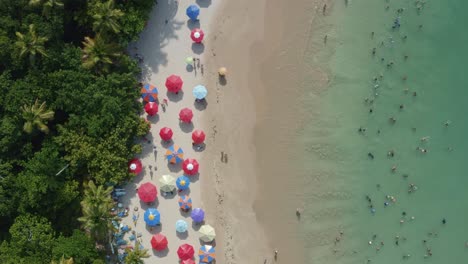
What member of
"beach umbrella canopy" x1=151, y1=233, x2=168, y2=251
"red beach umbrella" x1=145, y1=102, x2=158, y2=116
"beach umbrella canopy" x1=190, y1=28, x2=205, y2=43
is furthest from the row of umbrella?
"beach umbrella canopy" x1=151, y1=233, x2=168, y2=251

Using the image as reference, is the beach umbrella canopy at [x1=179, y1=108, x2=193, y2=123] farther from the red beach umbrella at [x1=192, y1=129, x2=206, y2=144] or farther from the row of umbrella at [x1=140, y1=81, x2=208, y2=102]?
the row of umbrella at [x1=140, y1=81, x2=208, y2=102]

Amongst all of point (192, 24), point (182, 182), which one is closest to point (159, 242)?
point (182, 182)

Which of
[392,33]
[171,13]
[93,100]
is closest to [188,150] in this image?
[93,100]

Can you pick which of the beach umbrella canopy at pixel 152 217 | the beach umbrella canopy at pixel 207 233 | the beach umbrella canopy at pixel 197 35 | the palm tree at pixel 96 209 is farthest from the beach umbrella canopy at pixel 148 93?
the beach umbrella canopy at pixel 207 233

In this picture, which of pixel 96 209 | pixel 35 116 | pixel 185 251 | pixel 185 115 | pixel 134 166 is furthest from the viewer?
pixel 185 115

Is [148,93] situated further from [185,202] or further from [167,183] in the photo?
[185,202]

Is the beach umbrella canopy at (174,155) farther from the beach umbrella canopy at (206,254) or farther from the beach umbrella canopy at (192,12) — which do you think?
the beach umbrella canopy at (192,12)
